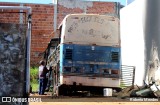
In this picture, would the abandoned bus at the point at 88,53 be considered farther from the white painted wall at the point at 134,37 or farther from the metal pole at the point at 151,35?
the white painted wall at the point at 134,37

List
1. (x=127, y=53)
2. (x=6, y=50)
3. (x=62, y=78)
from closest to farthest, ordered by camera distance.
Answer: (x=6, y=50) → (x=62, y=78) → (x=127, y=53)

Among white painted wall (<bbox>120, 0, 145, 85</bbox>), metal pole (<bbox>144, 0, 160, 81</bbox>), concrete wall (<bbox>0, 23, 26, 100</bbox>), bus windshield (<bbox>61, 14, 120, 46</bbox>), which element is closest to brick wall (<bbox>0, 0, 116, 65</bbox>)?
white painted wall (<bbox>120, 0, 145, 85</bbox>)

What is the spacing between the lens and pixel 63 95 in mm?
18516

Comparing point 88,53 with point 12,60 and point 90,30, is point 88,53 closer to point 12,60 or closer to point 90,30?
point 90,30

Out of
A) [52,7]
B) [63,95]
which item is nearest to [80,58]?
[63,95]

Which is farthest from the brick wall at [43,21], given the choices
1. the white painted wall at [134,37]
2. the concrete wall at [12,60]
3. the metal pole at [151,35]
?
the concrete wall at [12,60]

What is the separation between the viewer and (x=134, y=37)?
74.6ft

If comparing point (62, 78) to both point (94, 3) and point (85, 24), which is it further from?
point (94, 3)

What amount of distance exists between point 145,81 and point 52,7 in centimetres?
1235

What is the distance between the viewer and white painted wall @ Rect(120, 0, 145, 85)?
70.1 ft

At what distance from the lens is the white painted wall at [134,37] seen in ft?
70.1

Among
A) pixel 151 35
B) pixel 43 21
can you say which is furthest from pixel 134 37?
pixel 43 21

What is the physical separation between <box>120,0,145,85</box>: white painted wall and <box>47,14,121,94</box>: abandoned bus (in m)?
3.37

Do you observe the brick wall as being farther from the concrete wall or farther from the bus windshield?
the concrete wall
